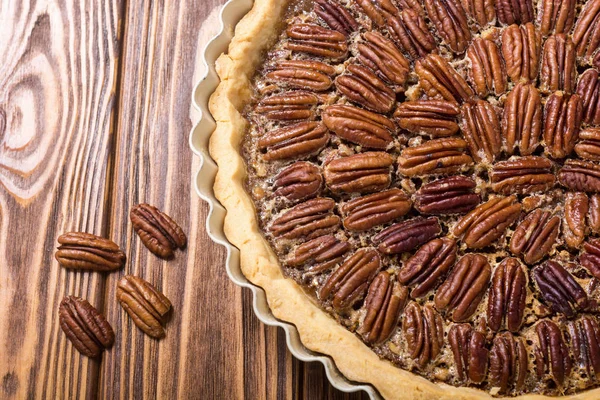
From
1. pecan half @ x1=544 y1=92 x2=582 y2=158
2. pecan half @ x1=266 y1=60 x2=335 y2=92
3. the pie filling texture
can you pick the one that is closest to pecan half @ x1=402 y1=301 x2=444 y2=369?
the pie filling texture

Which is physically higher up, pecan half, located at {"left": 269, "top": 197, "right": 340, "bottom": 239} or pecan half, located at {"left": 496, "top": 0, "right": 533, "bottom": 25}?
pecan half, located at {"left": 496, "top": 0, "right": 533, "bottom": 25}

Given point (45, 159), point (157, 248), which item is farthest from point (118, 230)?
point (45, 159)

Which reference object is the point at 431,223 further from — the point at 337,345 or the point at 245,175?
the point at 245,175

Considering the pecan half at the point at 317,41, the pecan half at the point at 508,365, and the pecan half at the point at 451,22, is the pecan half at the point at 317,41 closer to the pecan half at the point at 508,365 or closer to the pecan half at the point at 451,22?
the pecan half at the point at 451,22

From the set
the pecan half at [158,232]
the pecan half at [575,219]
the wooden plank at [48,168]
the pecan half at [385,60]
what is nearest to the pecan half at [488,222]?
the pecan half at [575,219]

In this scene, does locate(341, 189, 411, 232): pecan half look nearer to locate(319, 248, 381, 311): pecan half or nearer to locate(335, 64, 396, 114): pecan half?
locate(319, 248, 381, 311): pecan half

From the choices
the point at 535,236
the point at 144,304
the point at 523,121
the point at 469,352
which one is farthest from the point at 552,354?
the point at 144,304
